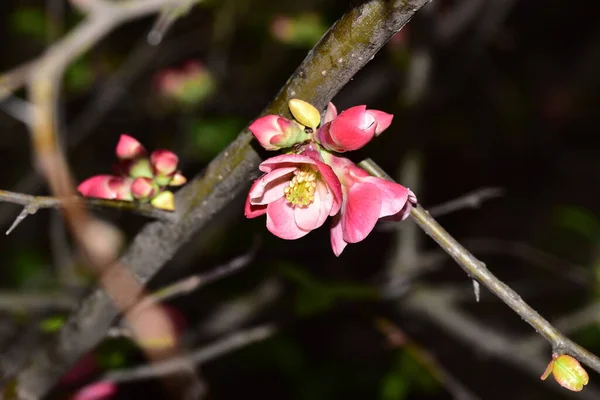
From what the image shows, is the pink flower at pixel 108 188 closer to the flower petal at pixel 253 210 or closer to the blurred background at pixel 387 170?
the flower petal at pixel 253 210

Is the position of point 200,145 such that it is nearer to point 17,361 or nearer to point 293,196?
point 17,361

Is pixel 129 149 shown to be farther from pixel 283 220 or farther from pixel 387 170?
pixel 387 170

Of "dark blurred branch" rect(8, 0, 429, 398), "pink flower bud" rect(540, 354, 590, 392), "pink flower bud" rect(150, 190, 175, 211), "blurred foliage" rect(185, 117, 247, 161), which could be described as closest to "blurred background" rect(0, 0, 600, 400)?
"blurred foliage" rect(185, 117, 247, 161)

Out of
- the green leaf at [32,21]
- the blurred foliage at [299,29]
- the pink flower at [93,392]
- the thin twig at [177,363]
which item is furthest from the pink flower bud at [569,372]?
the green leaf at [32,21]

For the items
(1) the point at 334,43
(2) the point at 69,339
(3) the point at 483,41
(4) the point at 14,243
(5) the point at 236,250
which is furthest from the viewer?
(4) the point at 14,243

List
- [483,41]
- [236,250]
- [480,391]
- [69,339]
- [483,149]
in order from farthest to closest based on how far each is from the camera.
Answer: [483,149] → [480,391] → [236,250] → [483,41] → [69,339]

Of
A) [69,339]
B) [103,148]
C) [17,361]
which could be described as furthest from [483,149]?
[69,339]
